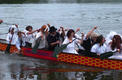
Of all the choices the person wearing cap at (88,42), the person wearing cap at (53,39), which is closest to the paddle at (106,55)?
the person wearing cap at (88,42)

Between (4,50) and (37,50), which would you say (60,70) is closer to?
(37,50)

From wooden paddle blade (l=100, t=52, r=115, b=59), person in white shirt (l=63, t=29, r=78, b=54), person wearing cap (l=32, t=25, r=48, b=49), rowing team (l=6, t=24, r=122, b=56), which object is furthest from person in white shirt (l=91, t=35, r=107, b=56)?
person wearing cap (l=32, t=25, r=48, b=49)

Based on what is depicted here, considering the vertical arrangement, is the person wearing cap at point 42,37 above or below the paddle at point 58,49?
above

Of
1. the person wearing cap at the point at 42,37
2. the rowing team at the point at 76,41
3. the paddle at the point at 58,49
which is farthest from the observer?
the person wearing cap at the point at 42,37

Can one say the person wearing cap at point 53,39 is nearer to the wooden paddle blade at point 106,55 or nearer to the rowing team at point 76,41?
the rowing team at point 76,41

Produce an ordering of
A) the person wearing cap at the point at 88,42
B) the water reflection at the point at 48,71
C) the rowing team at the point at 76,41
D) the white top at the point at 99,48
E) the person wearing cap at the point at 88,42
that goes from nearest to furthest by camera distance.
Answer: the water reflection at the point at 48,71
the rowing team at the point at 76,41
the white top at the point at 99,48
the person wearing cap at the point at 88,42
the person wearing cap at the point at 88,42

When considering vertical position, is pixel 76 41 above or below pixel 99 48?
above

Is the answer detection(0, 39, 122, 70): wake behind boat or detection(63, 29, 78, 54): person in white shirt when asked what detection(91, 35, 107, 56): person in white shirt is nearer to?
detection(0, 39, 122, 70): wake behind boat

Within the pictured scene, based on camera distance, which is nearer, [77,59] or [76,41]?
[77,59]

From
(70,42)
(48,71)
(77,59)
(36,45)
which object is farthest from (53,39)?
(48,71)

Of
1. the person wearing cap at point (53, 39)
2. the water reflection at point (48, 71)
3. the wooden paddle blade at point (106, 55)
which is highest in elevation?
the person wearing cap at point (53, 39)

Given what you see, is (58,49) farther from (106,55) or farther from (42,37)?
(106,55)

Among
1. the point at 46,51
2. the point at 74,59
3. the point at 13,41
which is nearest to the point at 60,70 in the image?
the point at 74,59

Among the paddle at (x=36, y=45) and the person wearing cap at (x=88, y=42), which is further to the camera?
the paddle at (x=36, y=45)
